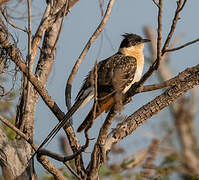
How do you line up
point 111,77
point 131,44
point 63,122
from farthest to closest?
1. point 131,44
2. point 111,77
3. point 63,122

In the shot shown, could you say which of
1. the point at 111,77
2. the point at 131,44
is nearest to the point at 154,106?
the point at 111,77

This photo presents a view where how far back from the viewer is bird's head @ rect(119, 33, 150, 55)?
7.00m

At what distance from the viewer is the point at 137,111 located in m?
4.99

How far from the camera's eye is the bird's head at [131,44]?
700 cm

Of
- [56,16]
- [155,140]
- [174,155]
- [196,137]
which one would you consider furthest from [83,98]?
[196,137]

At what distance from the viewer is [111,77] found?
19.1ft

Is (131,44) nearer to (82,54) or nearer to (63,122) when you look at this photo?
(82,54)

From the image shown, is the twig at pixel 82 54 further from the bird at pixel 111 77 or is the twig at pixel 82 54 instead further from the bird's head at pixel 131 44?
the bird's head at pixel 131 44

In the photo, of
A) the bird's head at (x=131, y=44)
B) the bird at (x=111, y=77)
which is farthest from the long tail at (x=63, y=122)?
the bird's head at (x=131, y=44)

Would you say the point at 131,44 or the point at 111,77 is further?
the point at 131,44

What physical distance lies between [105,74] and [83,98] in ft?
2.65

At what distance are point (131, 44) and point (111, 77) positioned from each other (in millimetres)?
1486

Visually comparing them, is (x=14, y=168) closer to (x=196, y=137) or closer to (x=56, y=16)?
(x=56, y=16)

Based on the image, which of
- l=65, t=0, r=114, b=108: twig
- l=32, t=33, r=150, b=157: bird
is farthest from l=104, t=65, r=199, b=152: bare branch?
l=65, t=0, r=114, b=108: twig
